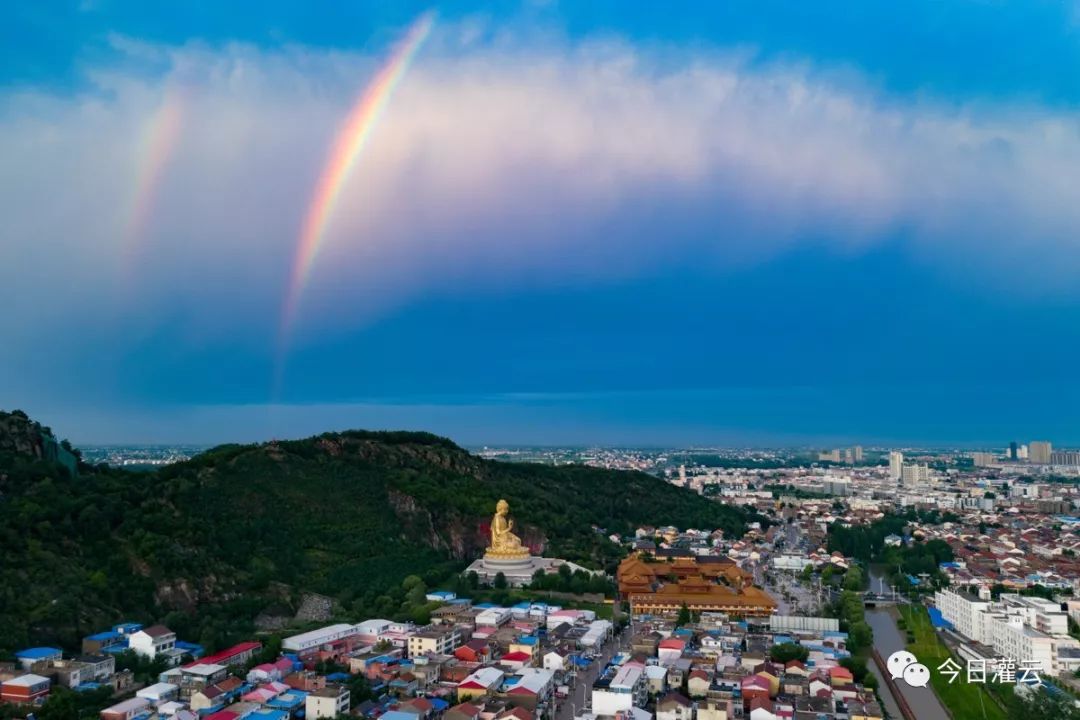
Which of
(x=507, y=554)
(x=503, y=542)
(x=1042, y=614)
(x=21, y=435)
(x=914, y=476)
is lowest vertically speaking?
(x=1042, y=614)

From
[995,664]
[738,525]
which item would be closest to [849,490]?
[738,525]

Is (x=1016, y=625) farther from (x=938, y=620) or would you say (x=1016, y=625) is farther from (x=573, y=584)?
(x=573, y=584)

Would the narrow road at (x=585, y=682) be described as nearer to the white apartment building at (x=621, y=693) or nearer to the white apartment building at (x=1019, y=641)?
the white apartment building at (x=621, y=693)

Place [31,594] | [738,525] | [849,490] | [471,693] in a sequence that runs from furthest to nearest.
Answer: [849,490]
[738,525]
[31,594]
[471,693]

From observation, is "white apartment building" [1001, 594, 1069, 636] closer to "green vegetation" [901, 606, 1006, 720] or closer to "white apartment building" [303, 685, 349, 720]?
"green vegetation" [901, 606, 1006, 720]

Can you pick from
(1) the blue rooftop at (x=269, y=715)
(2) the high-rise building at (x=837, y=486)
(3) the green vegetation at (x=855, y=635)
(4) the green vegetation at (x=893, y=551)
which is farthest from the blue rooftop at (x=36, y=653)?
(2) the high-rise building at (x=837, y=486)

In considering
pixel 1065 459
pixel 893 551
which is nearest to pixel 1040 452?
pixel 1065 459

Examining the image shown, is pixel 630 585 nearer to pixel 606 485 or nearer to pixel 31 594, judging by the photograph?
Answer: pixel 31 594
